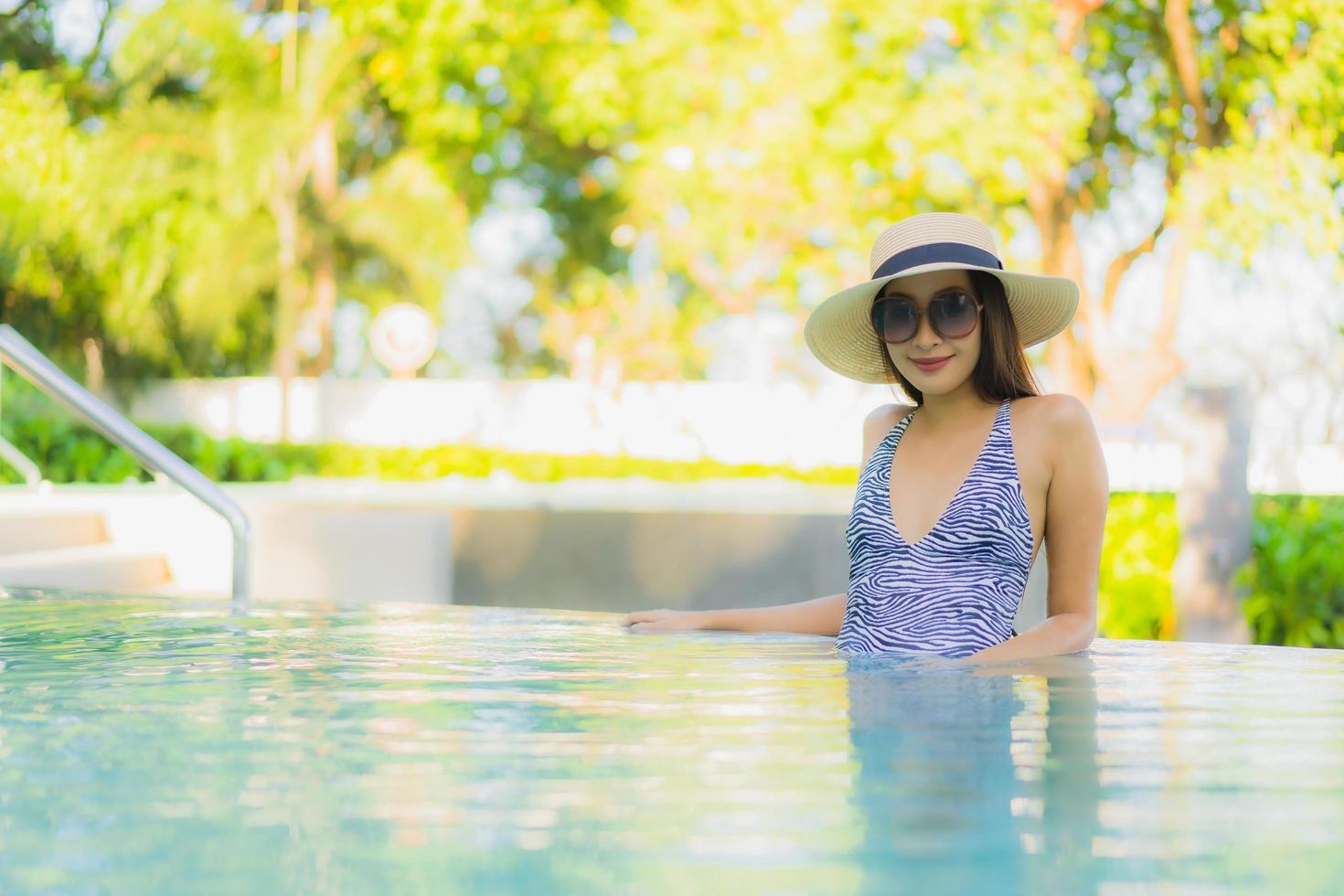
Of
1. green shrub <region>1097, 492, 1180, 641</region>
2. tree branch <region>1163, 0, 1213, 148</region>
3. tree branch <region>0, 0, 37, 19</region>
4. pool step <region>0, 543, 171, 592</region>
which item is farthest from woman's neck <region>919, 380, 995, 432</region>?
tree branch <region>0, 0, 37, 19</region>

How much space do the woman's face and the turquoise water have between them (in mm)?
594

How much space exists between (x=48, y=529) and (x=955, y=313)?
5.73 metres

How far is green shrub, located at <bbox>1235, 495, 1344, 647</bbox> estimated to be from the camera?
22.2 ft

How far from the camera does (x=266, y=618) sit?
12.7 ft

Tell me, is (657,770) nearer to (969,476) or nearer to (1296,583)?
(969,476)

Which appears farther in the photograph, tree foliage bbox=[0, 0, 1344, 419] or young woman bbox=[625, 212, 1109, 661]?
tree foliage bbox=[0, 0, 1344, 419]

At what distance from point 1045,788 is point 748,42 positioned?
54.9ft

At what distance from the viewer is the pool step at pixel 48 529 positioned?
7285mm

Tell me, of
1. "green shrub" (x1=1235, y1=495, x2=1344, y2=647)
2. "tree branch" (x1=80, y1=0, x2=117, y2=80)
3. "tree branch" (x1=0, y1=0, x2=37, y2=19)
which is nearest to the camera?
"green shrub" (x1=1235, y1=495, x2=1344, y2=647)

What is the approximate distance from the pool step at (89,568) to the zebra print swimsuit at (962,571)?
14.3ft

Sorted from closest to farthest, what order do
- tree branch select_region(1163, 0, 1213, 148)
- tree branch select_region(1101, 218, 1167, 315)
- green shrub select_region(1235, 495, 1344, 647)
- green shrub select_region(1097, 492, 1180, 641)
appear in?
green shrub select_region(1235, 495, 1344, 647) < green shrub select_region(1097, 492, 1180, 641) < tree branch select_region(1163, 0, 1213, 148) < tree branch select_region(1101, 218, 1167, 315)

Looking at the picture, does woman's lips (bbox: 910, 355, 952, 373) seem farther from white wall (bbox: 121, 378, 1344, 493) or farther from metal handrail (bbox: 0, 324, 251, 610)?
white wall (bbox: 121, 378, 1344, 493)

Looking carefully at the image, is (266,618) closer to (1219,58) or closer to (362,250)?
(1219,58)

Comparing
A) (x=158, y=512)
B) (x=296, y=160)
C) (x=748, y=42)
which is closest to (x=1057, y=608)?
(x=158, y=512)
